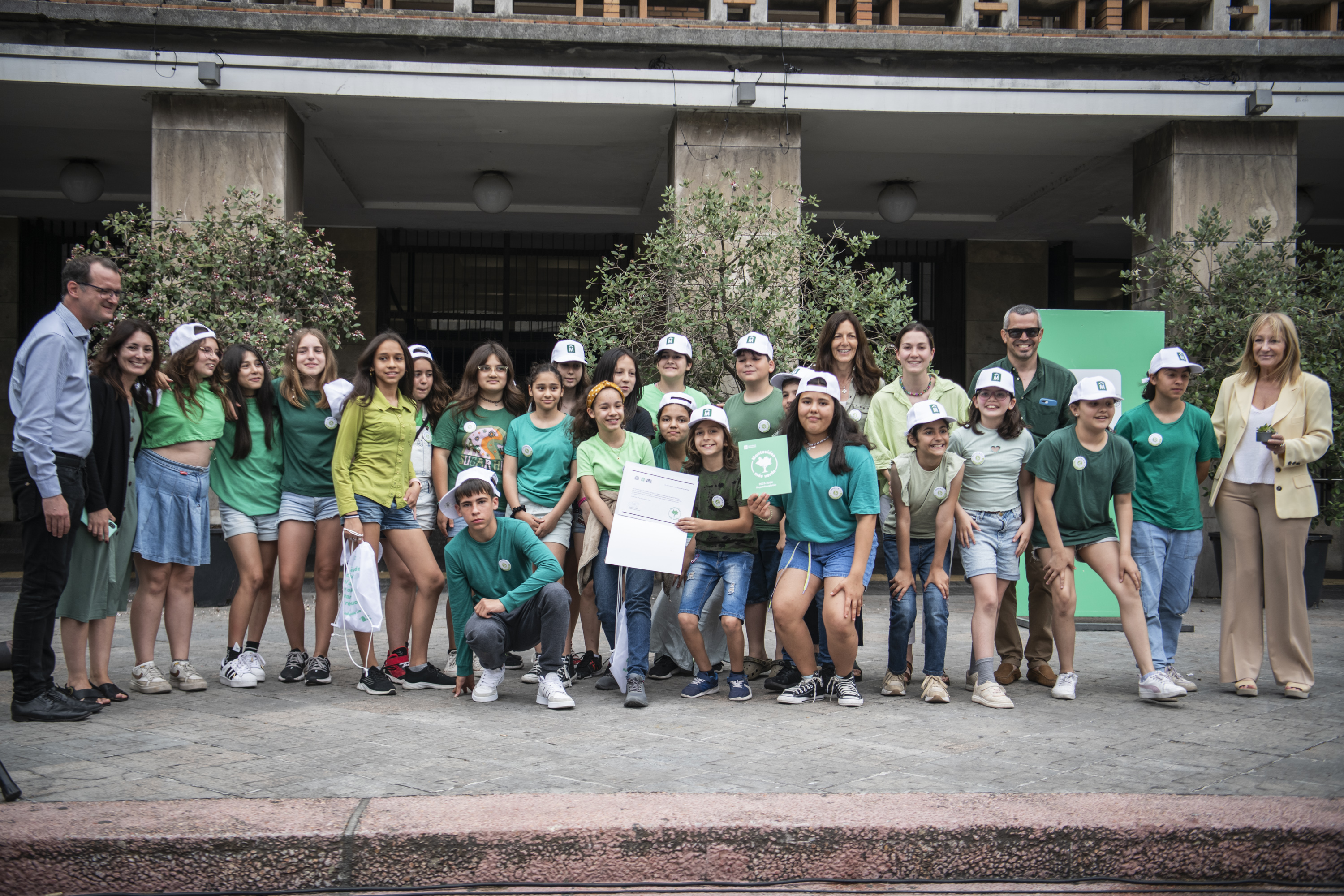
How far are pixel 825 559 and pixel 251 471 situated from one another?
3.20 meters

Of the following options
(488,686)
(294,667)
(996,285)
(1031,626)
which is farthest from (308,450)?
(996,285)

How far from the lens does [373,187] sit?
45.7ft

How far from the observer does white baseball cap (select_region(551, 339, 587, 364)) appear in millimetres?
6543

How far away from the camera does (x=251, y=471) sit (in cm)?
583

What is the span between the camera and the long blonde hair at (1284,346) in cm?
590

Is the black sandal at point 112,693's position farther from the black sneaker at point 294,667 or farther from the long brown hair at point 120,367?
the long brown hair at point 120,367

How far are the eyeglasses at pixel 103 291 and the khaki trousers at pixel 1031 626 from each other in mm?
4967

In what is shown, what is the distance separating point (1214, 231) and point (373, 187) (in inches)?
396

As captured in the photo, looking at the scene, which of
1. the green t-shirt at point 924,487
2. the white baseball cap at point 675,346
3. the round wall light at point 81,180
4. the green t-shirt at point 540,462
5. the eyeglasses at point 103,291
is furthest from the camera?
the round wall light at point 81,180

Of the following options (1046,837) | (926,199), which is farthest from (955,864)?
(926,199)

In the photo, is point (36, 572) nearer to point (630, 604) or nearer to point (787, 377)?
point (630, 604)

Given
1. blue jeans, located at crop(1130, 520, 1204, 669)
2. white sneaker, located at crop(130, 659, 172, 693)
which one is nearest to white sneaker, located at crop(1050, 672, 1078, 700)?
blue jeans, located at crop(1130, 520, 1204, 669)

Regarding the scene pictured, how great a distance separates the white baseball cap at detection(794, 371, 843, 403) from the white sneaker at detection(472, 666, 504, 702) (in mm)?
2160

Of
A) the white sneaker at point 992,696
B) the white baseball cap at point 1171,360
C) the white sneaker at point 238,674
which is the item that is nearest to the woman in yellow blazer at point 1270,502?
the white baseball cap at point 1171,360
